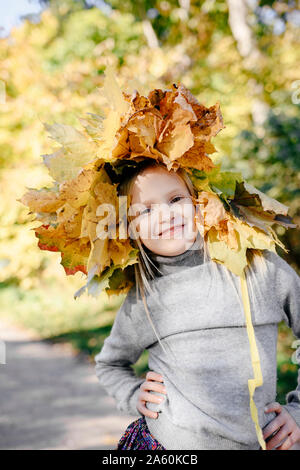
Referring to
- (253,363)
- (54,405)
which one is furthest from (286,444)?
(54,405)

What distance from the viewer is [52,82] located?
512 centimetres

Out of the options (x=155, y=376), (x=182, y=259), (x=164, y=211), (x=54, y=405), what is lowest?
(x=54, y=405)

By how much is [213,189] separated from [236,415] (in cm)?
74

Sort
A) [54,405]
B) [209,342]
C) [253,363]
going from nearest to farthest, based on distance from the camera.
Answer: [253,363], [209,342], [54,405]

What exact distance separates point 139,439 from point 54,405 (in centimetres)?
325

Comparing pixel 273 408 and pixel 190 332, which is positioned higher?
pixel 190 332

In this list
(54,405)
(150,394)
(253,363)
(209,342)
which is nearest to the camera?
(253,363)

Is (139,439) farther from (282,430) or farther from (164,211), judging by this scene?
(164,211)

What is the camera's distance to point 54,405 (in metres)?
4.63

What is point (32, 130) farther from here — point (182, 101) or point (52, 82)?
point (182, 101)

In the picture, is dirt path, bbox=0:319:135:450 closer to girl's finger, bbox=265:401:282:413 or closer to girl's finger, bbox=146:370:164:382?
girl's finger, bbox=146:370:164:382

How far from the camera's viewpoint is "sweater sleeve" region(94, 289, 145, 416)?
170cm

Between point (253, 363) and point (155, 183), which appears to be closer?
point (253, 363)

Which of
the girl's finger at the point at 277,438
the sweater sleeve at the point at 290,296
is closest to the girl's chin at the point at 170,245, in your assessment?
the sweater sleeve at the point at 290,296
